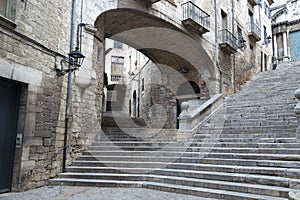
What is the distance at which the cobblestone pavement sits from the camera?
4.53 m

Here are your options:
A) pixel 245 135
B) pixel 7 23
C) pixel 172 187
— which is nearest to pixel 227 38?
pixel 245 135

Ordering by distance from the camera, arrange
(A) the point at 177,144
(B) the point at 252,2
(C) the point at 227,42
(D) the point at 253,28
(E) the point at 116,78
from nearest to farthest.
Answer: (A) the point at 177,144 < (C) the point at 227,42 < (D) the point at 253,28 < (B) the point at 252,2 < (E) the point at 116,78

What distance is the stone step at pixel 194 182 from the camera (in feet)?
13.3

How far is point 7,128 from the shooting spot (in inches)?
201

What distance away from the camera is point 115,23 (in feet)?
31.1

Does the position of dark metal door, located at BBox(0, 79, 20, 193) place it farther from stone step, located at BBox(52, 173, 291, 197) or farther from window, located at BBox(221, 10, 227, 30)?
window, located at BBox(221, 10, 227, 30)

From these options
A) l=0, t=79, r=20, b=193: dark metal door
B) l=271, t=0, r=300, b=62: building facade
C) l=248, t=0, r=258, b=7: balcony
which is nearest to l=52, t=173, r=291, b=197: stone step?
l=0, t=79, r=20, b=193: dark metal door

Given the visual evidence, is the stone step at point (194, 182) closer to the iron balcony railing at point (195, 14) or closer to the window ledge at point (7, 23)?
the window ledge at point (7, 23)

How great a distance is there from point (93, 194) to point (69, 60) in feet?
10.7

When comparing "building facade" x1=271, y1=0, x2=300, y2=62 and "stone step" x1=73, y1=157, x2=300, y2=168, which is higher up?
"building facade" x1=271, y1=0, x2=300, y2=62

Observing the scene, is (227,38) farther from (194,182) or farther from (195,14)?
(194,182)

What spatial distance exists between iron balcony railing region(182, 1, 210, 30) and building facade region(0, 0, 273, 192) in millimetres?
42

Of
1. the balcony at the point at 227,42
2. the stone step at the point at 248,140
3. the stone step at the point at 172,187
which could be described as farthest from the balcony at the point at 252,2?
the stone step at the point at 172,187

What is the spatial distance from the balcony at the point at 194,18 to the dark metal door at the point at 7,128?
7311 mm
